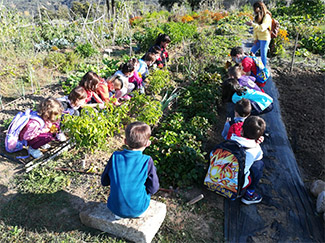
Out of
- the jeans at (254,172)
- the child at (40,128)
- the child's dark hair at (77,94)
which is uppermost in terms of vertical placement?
the child's dark hair at (77,94)

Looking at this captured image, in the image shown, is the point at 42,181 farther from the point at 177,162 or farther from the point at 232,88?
the point at 232,88

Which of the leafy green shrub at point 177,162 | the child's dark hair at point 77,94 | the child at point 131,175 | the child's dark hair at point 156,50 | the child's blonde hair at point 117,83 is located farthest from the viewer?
the child's dark hair at point 156,50

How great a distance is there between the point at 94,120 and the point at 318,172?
3.28 metres

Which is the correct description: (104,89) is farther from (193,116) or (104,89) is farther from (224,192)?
(224,192)

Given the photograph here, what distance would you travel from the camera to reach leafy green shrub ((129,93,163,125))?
12.6ft

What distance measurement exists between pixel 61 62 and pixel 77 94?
2.68m

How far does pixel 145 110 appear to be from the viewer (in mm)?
3881

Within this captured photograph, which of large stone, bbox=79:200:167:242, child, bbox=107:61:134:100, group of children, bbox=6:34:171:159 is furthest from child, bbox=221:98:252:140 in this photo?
child, bbox=107:61:134:100

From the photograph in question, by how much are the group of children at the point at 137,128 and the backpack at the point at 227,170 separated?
0.10 meters

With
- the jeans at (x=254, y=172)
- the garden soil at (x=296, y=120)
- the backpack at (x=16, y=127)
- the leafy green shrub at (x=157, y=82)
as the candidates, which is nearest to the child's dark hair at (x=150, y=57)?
the leafy green shrub at (x=157, y=82)

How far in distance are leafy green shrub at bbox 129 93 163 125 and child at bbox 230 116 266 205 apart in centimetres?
136

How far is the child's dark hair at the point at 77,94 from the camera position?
3946 millimetres

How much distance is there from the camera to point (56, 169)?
134 inches

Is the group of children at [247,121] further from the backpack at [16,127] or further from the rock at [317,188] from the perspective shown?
the backpack at [16,127]
